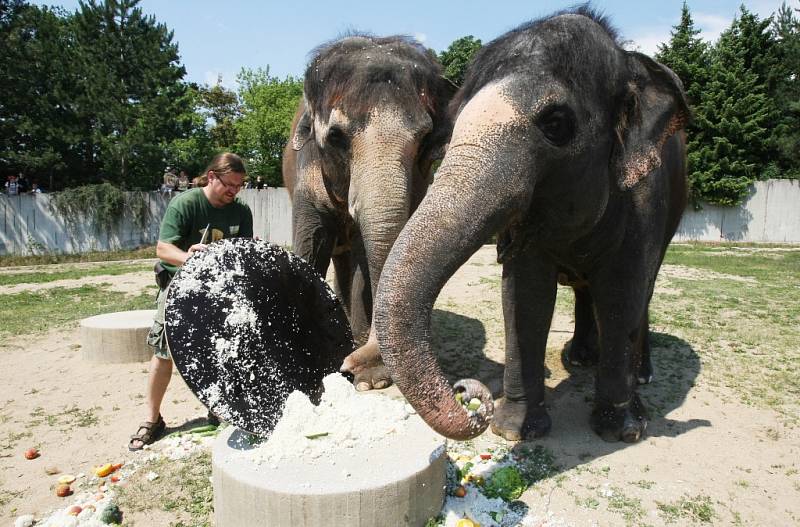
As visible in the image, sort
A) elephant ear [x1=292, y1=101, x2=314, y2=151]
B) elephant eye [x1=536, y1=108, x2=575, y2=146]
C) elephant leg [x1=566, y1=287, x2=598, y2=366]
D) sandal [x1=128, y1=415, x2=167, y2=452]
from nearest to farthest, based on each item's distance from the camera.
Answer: elephant eye [x1=536, y1=108, x2=575, y2=146]
sandal [x1=128, y1=415, x2=167, y2=452]
elephant ear [x1=292, y1=101, x2=314, y2=151]
elephant leg [x1=566, y1=287, x2=598, y2=366]

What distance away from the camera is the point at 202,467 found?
11.7 feet

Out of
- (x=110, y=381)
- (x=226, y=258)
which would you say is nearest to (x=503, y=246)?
(x=226, y=258)

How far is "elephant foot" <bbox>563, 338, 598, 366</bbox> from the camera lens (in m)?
5.42

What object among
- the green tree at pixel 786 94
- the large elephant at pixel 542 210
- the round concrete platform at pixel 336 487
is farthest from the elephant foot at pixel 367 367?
the green tree at pixel 786 94

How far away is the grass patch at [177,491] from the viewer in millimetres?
3107

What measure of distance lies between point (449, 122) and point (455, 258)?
124 cm

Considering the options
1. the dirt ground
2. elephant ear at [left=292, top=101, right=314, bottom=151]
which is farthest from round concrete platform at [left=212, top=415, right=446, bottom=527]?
elephant ear at [left=292, top=101, right=314, bottom=151]

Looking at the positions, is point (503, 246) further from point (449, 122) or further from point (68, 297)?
point (68, 297)

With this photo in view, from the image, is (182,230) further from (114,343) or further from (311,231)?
(114,343)

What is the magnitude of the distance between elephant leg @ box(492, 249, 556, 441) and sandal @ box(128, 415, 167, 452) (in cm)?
219

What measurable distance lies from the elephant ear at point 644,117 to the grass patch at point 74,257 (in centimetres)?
1647

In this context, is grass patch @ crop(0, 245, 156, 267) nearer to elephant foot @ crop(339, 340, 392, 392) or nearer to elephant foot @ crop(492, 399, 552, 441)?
elephant foot @ crop(339, 340, 392, 392)

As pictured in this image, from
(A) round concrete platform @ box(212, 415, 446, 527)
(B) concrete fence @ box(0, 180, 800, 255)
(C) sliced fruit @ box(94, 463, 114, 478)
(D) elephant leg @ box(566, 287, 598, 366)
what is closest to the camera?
(A) round concrete platform @ box(212, 415, 446, 527)

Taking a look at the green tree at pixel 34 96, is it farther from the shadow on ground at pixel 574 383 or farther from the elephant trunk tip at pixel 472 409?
the elephant trunk tip at pixel 472 409
